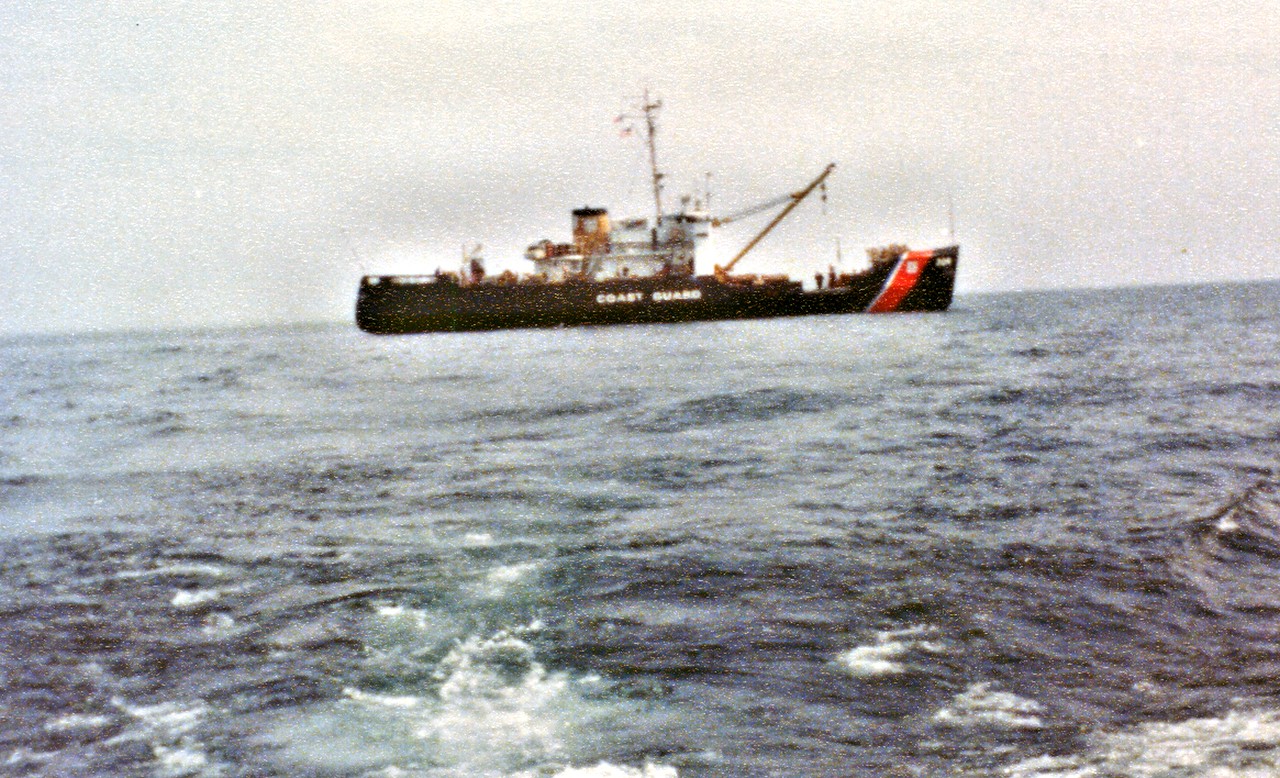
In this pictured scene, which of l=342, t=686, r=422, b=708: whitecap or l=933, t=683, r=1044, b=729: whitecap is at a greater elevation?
l=342, t=686, r=422, b=708: whitecap

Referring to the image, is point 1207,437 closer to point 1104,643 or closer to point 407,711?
point 1104,643

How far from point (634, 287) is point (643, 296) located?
1.00 metres

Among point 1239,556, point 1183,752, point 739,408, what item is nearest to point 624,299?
point 739,408

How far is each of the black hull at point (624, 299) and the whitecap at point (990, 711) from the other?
211 ft

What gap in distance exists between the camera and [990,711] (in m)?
6.77

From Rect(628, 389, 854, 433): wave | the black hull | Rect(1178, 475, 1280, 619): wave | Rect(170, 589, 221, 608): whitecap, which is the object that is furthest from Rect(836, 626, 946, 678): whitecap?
the black hull

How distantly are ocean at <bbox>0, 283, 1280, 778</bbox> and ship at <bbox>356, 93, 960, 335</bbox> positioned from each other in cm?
4779

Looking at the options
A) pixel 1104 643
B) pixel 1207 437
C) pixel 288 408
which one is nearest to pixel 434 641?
pixel 1104 643

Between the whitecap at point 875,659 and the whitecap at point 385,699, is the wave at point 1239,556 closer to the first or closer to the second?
the whitecap at point 875,659

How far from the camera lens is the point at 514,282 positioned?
7169 cm

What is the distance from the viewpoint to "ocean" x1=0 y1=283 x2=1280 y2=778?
21.0ft

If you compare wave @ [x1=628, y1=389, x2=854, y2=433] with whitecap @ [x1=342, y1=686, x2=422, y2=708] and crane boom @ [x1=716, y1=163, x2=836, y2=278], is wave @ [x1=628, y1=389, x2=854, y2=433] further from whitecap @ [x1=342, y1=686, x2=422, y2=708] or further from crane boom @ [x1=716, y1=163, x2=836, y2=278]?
crane boom @ [x1=716, y1=163, x2=836, y2=278]

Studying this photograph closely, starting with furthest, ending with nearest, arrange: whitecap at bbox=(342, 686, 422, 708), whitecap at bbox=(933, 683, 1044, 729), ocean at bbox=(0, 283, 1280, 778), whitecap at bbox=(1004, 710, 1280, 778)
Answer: whitecap at bbox=(342, 686, 422, 708), whitecap at bbox=(933, 683, 1044, 729), ocean at bbox=(0, 283, 1280, 778), whitecap at bbox=(1004, 710, 1280, 778)

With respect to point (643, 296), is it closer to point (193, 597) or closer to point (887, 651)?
point (193, 597)
